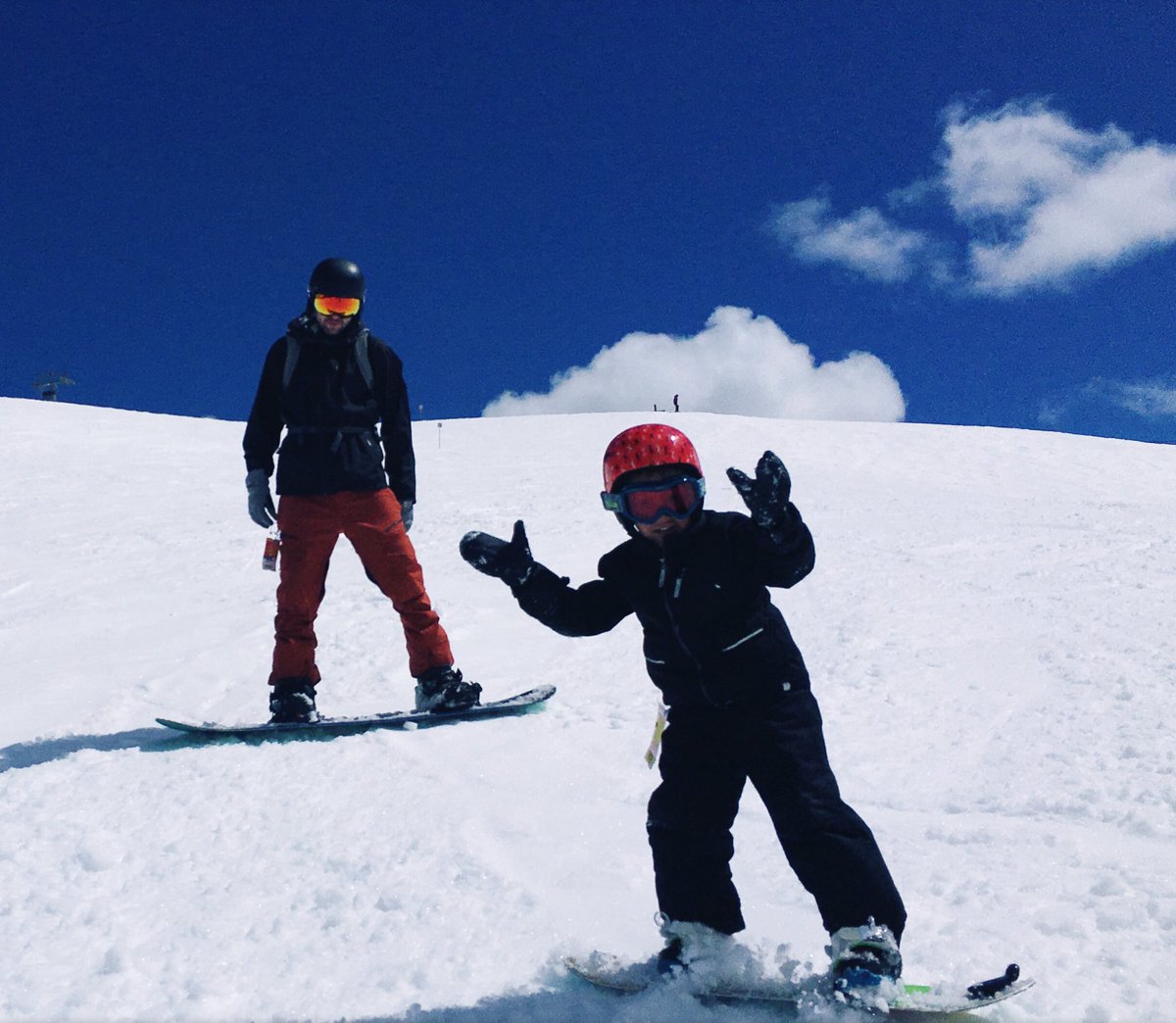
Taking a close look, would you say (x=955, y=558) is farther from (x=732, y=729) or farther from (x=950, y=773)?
(x=732, y=729)

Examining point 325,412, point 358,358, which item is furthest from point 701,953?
point 358,358

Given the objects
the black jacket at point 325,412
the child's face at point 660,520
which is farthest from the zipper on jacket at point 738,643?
the black jacket at point 325,412

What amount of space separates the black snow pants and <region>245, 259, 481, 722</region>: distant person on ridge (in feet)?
7.29

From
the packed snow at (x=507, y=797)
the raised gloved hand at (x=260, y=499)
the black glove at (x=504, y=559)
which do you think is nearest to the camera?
the packed snow at (x=507, y=797)

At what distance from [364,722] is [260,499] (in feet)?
4.24

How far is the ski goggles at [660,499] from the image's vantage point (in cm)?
261

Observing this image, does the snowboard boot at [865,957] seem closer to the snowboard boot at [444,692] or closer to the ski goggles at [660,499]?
the ski goggles at [660,499]

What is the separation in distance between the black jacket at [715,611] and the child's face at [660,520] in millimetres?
27

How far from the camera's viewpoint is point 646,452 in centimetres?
261

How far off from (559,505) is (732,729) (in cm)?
970

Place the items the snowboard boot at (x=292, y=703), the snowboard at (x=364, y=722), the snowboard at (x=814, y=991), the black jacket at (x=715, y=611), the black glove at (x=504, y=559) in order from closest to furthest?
the snowboard at (x=814, y=991), the black jacket at (x=715, y=611), the black glove at (x=504, y=559), the snowboard at (x=364, y=722), the snowboard boot at (x=292, y=703)

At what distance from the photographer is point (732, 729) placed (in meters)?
2.54

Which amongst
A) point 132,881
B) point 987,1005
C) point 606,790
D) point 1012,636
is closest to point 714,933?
point 987,1005

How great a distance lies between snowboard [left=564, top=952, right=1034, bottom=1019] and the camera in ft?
7.04
